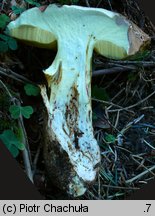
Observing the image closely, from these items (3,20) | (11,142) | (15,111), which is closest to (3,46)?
(3,20)

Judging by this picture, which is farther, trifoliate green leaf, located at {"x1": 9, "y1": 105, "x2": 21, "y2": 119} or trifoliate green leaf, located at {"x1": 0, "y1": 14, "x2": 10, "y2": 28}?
trifoliate green leaf, located at {"x1": 0, "y1": 14, "x2": 10, "y2": 28}

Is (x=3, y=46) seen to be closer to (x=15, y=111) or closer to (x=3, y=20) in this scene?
(x=3, y=20)

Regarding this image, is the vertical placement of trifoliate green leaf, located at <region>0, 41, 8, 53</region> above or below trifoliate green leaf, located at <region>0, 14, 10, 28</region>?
below

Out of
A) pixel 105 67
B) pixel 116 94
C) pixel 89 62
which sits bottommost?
pixel 116 94

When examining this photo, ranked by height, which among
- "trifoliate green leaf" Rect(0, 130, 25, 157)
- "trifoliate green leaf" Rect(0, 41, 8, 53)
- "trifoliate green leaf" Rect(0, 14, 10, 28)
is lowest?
"trifoliate green leaf" Rect(0, 130, 25, 157)

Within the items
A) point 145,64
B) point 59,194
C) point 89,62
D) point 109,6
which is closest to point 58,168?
point 59,194

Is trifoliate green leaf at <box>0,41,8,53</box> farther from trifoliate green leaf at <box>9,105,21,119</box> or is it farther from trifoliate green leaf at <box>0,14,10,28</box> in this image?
trifoliate green leaf at <box>9,105,21,119</box>

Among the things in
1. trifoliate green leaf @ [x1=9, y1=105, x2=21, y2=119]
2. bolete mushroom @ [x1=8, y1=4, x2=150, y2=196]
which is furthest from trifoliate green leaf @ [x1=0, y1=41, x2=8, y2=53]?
trifoliate green leaf @ [x1=9, y1=105, x2=21, y2=119]

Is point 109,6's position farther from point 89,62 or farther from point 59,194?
point 59,194
